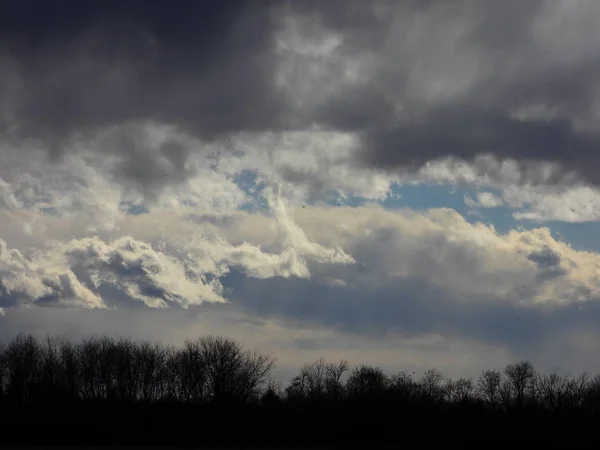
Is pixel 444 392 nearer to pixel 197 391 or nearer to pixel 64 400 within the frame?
pixel 197 391

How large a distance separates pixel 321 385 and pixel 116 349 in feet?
159

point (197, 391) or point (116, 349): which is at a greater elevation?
point (116, 349)

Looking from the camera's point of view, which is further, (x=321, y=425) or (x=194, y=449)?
(x=321, y=425)

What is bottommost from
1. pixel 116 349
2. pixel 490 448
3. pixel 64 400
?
pixel 490 448

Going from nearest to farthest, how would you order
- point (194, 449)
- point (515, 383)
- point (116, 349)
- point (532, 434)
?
point (194, 449) < point (532, 434) < point (116, 349) < point (515, 383)

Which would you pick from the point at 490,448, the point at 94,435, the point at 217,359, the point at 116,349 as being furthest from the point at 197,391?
the point at 490,448

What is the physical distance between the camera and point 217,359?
12800 centimetres

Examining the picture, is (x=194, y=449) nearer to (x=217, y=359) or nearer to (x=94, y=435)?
(x=94, y=435)

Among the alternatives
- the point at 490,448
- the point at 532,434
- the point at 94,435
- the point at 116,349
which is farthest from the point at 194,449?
the point at 116,349

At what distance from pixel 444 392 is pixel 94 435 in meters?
115

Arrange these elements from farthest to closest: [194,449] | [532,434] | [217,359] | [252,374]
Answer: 1. [217,359]
2. [252,374]
3. [532,434]
4. [194,449]

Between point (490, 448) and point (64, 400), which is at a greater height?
point (64, 400)

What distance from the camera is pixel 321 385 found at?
16062 centimetres

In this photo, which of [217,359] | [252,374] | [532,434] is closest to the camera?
[532,434]
